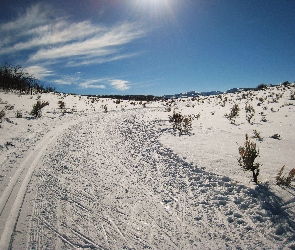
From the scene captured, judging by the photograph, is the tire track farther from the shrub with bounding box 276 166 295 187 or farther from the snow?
the shrub with bounding box 276 166 295 187

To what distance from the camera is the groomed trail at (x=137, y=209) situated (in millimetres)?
2998

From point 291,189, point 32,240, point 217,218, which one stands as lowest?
point 32,240

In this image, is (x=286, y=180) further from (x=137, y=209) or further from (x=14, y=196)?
(x=14, y=196)

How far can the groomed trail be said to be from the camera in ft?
9.84

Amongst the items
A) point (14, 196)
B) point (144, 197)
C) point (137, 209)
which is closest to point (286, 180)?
point (144, 197)

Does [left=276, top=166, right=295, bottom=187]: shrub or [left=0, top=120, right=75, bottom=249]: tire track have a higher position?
[left=276, top=166, right=295, bottom=187]: shrub

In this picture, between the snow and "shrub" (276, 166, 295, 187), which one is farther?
"shrub" (276, 166, 295, 187)

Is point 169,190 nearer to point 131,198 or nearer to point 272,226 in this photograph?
point 131,198

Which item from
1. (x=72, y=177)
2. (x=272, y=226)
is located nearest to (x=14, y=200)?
(x=72, y=177)

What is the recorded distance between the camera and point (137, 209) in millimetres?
3828

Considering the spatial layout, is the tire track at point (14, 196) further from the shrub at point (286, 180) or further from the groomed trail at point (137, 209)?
the shrub at point (286, 180)

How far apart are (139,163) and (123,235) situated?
3.12 metres

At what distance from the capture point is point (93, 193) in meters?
4.36

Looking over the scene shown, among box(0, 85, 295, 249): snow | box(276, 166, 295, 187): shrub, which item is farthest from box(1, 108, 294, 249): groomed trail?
box(276, 166, 295, 187): shrub
